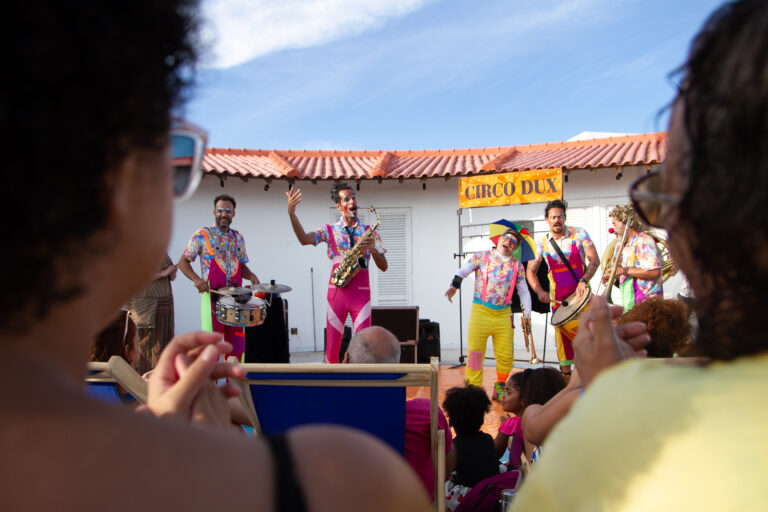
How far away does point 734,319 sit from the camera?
0.70m

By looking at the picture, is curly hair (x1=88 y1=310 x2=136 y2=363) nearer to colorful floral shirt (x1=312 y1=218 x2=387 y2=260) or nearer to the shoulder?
the shoulder

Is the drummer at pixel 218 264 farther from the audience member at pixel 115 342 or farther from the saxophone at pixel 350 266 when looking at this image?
the audience member at pixel 115 342

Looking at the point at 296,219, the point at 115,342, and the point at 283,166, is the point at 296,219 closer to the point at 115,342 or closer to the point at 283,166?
the point at 115,342

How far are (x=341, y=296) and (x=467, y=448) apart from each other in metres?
3.26

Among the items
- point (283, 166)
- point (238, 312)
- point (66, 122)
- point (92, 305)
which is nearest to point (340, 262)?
point (238, 312)

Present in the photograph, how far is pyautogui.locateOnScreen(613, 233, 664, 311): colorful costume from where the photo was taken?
5852 millimetres

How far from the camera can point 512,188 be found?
9.05 m

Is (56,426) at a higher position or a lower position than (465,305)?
higher

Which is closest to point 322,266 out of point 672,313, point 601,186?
point 601,186

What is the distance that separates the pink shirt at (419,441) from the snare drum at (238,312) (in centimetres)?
343

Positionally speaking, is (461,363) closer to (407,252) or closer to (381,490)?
(407,252)

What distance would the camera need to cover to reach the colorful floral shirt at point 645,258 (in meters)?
5.84

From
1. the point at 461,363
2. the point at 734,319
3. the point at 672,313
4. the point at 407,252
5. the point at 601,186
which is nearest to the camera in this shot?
the point at 734,319

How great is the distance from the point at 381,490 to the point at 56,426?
325mm
